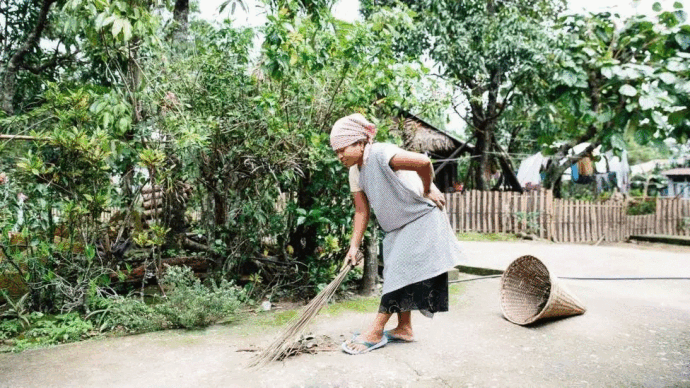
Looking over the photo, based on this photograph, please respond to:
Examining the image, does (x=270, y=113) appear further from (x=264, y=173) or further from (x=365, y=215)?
(x=365, y=215)

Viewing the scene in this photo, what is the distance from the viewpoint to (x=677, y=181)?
2478 centimetres

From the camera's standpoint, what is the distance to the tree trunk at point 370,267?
4.64 metres

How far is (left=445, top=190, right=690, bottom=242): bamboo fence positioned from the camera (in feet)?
41.2

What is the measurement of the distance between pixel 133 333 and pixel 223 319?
2.16ft

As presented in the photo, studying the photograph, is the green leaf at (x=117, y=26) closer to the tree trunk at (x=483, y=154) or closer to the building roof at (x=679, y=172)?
the tree trunk at (x=483, y=154)

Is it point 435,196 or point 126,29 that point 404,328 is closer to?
point 435,196

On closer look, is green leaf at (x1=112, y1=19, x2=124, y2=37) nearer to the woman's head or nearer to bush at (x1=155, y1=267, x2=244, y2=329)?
the woman's head

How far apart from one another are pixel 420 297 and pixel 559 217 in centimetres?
1079

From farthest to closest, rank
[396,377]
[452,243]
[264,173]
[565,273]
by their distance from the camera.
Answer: [565,273], [264,173], [452,243], [396,377]

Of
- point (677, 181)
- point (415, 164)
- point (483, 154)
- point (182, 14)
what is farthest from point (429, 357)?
point (677, 181)

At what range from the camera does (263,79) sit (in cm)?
419

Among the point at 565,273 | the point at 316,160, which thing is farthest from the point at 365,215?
the point at 565,273

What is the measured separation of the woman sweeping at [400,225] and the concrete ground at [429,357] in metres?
0.33

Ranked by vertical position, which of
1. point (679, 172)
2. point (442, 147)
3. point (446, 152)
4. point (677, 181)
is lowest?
point (677, 181)
